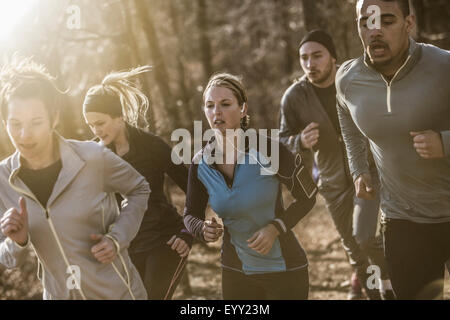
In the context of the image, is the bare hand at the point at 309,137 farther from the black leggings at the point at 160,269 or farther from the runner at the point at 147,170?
the black leggings at the point at 160,269

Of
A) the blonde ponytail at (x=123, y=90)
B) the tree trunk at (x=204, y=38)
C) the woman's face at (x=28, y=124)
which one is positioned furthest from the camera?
the tree trunk at (x=204, y=38)

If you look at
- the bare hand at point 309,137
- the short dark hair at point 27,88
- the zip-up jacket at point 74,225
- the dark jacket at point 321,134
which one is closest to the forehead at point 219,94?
the zip-up jacket at point 74,225

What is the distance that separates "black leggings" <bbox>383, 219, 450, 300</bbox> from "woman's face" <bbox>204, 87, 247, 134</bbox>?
4.25 feet

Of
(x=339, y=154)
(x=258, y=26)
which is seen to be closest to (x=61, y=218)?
(x=339, y=154)

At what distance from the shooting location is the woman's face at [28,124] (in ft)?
10.7

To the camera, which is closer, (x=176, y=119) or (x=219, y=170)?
(x=219, y=170)

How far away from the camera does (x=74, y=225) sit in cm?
337

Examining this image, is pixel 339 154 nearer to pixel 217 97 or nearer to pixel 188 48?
pixel 217 97

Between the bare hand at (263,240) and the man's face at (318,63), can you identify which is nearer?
the bare hand at (263,240)

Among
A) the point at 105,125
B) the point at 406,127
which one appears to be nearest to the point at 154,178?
the point at 105,125

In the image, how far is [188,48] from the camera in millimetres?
26375

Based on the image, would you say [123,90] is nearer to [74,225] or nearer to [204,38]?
[74,225]
